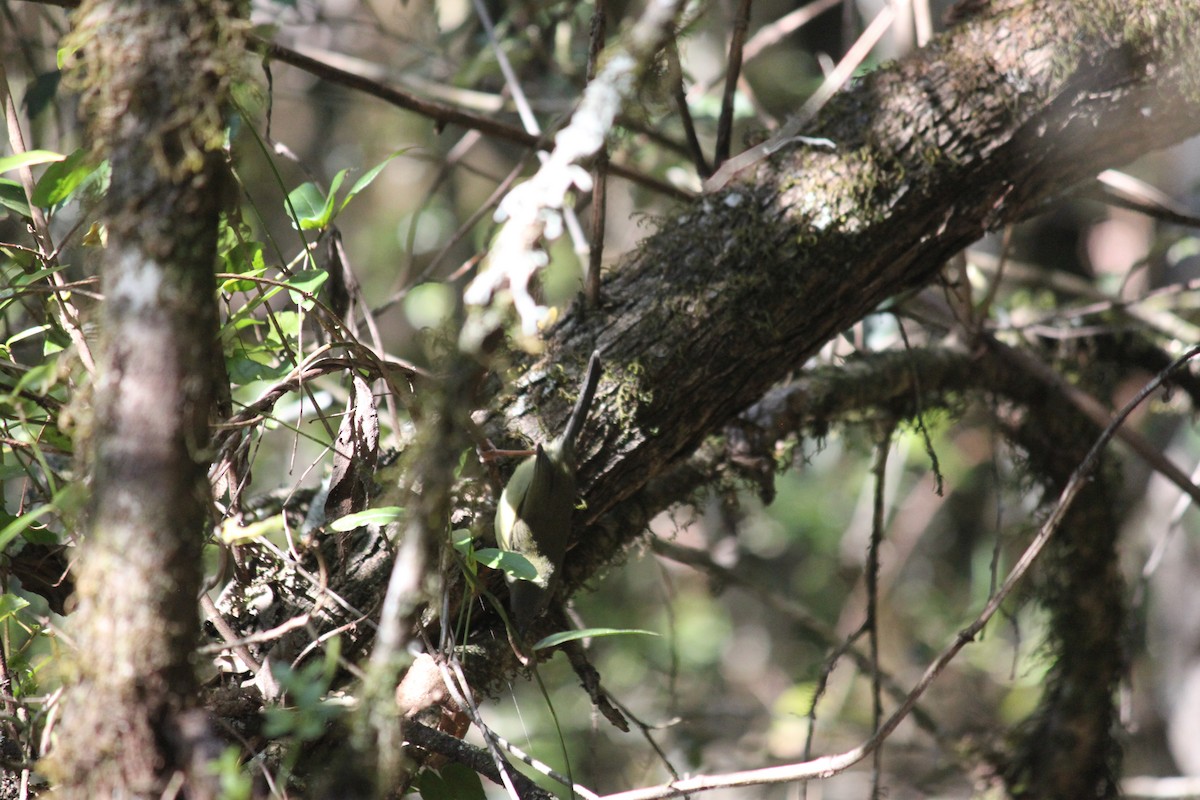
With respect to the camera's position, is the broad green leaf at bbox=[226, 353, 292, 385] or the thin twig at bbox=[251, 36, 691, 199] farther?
the thin twig at bbox=[251, 36, 691, 199]

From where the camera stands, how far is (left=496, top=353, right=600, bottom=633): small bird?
0.90m

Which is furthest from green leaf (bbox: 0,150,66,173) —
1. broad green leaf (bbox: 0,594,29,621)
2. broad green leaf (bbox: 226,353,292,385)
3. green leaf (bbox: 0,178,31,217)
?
broad green leaf (bbox: 0,594,29,621)

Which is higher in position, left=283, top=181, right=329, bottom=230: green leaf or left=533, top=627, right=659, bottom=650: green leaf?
left=283, top=181, right=329, bottom=230: green leaf

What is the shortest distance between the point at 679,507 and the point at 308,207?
0.74 metres

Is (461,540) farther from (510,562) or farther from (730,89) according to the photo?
(730,89)

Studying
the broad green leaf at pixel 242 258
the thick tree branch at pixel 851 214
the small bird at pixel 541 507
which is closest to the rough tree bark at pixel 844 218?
the thick tree branch at pixel 851 214

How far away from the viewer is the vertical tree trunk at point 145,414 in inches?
21.8

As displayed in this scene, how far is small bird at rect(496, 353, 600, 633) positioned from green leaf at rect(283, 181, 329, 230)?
1.21 ft

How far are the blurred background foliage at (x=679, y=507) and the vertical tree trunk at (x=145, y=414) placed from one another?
3.3 inches

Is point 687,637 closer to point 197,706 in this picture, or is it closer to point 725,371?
point 725,371

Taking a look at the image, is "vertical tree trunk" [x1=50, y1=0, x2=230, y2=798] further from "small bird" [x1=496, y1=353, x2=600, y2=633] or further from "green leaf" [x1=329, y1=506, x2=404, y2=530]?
"small bird" [x1=496, y1=353, x2=600, y2=633]

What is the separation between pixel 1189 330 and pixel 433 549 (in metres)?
2.00

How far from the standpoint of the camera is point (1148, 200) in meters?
1.69

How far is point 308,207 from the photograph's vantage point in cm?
104
